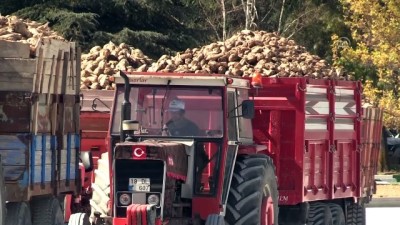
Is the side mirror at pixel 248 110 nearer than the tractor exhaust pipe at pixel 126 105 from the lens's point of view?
No

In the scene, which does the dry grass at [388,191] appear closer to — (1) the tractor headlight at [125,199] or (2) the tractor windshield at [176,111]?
(2) the tractor windshield at [176,111]

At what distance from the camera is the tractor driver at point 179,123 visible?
15.2 m

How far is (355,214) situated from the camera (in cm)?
2227

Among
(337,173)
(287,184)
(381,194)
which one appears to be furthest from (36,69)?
(381,194)

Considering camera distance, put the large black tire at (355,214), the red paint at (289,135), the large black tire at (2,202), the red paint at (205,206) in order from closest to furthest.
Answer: the large black tire at (2,202) → the red paint at (205,206) → the red paint at (289,135) → the large black tire at (355,214)

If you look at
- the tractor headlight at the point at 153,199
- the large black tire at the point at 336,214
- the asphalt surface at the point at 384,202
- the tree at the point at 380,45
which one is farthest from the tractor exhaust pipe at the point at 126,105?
the tree at the point at 380,45

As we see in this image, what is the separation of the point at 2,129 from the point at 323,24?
4068cm

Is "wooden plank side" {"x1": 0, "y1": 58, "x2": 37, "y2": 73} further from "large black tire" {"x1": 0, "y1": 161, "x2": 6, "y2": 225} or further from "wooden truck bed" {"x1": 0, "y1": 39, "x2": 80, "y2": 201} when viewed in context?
"large black tire" {"x1": 0, "y1": 161, "x2": 6, "y2": 225}

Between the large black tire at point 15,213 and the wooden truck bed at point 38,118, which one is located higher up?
the wooden truck bed at point 38,118

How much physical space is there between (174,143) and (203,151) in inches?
19.5

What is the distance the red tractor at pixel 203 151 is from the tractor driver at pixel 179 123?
0.04 feet

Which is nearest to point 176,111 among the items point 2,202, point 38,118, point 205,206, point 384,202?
point 205,206

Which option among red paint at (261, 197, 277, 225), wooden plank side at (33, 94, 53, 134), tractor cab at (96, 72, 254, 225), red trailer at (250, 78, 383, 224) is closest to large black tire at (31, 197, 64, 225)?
tractor cab at (96, 72, 254, 225)

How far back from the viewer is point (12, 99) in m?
13.8
